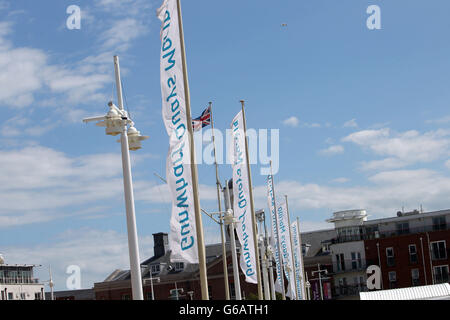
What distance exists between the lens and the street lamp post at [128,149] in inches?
598

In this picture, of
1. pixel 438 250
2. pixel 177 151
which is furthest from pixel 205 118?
pixel 438 250

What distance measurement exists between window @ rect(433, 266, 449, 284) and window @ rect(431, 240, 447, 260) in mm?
1308

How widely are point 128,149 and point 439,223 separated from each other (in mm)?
85595

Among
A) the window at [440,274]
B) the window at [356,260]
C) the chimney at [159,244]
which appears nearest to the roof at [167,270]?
the chimney at [159,244]

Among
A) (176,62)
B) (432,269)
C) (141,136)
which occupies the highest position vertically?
(176,62)

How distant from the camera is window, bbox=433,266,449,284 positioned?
9188 centimetres

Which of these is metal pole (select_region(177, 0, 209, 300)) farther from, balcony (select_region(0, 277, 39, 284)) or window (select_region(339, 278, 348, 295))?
balcony (select_region(0, 277, 39, 284))

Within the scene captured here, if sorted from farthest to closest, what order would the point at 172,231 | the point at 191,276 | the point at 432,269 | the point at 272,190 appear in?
1. the point at 191,276
2. the point at 432,269
3. the point at 272,190
4. the point at 172,231

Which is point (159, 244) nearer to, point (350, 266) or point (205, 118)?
point (350, 266)
